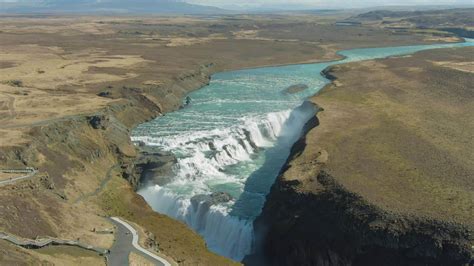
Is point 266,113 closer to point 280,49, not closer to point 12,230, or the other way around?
point 12,230

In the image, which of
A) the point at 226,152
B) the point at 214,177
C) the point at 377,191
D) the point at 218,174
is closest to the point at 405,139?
the point at 377,191

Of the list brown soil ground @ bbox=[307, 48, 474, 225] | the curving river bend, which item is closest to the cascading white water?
the curving river bend

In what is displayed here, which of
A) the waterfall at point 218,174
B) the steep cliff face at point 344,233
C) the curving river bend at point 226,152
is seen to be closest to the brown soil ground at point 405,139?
the steep cliff face at point 344,233

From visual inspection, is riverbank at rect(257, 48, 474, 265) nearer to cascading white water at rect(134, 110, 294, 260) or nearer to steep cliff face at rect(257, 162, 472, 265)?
steep cliff face at rect(257, 162, 472, 265)

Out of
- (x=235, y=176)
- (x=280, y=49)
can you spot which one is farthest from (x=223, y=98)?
(x=280, y=49)

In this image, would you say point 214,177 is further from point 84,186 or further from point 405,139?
point 405,139

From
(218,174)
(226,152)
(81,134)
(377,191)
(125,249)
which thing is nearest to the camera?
(125,249)
